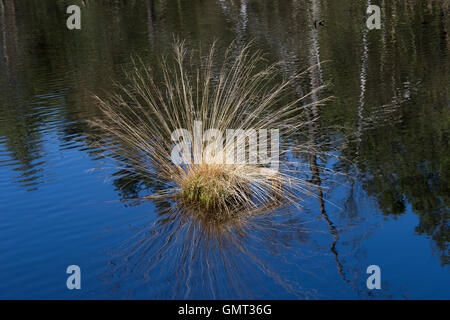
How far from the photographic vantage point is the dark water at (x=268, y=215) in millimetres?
4816

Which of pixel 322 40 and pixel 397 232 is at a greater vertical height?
pixel 322 40

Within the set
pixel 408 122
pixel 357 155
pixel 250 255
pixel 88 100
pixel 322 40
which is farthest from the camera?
pixel 322 40

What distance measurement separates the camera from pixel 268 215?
5852mm

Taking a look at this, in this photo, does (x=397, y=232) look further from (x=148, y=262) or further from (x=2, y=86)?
(x=2, y=86)

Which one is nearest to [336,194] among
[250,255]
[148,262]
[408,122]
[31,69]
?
[250,255]

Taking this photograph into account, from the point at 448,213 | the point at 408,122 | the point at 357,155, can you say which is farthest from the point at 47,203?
the point at 408,122

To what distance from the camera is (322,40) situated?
1559cm

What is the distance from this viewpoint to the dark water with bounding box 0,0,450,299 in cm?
482

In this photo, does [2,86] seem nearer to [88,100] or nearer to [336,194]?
[88,100]

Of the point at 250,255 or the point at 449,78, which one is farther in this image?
the point at 449,78

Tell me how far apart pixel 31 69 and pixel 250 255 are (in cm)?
1213
